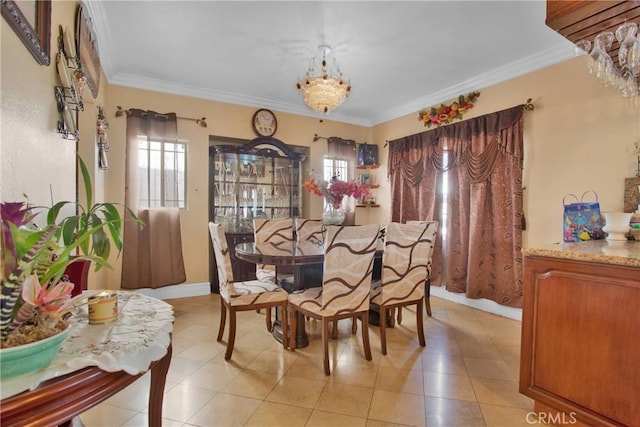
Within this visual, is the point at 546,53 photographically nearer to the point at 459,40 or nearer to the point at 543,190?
the point at 459,40

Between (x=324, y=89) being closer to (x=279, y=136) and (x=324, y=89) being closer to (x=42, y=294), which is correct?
(x=279, y=136)

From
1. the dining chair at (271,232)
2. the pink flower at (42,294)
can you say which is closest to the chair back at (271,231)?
the dining chair at (271,232)

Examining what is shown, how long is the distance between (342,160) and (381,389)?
3.62 metres

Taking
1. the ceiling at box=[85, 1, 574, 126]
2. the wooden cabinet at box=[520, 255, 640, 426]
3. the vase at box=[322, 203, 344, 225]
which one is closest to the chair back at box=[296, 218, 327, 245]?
the vase at box=[322, 203, 344, 225]

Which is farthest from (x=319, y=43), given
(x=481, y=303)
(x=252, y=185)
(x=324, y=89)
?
(x=481, y=303)

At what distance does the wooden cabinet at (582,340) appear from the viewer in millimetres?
1368

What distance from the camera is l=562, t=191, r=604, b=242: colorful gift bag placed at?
224cm

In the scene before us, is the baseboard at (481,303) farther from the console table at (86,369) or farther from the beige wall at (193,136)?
the console table at (86,369)

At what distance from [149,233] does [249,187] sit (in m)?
1.34

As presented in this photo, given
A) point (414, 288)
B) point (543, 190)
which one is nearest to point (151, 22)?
point (414, 288)

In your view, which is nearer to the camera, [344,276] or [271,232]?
[344,276]

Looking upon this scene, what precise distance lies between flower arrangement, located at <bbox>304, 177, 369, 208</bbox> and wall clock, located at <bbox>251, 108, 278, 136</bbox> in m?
1.72

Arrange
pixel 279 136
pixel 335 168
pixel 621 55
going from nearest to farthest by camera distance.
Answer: pixel 621 55, pixel 279 136, pixel 335 168

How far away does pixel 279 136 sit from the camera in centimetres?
448
